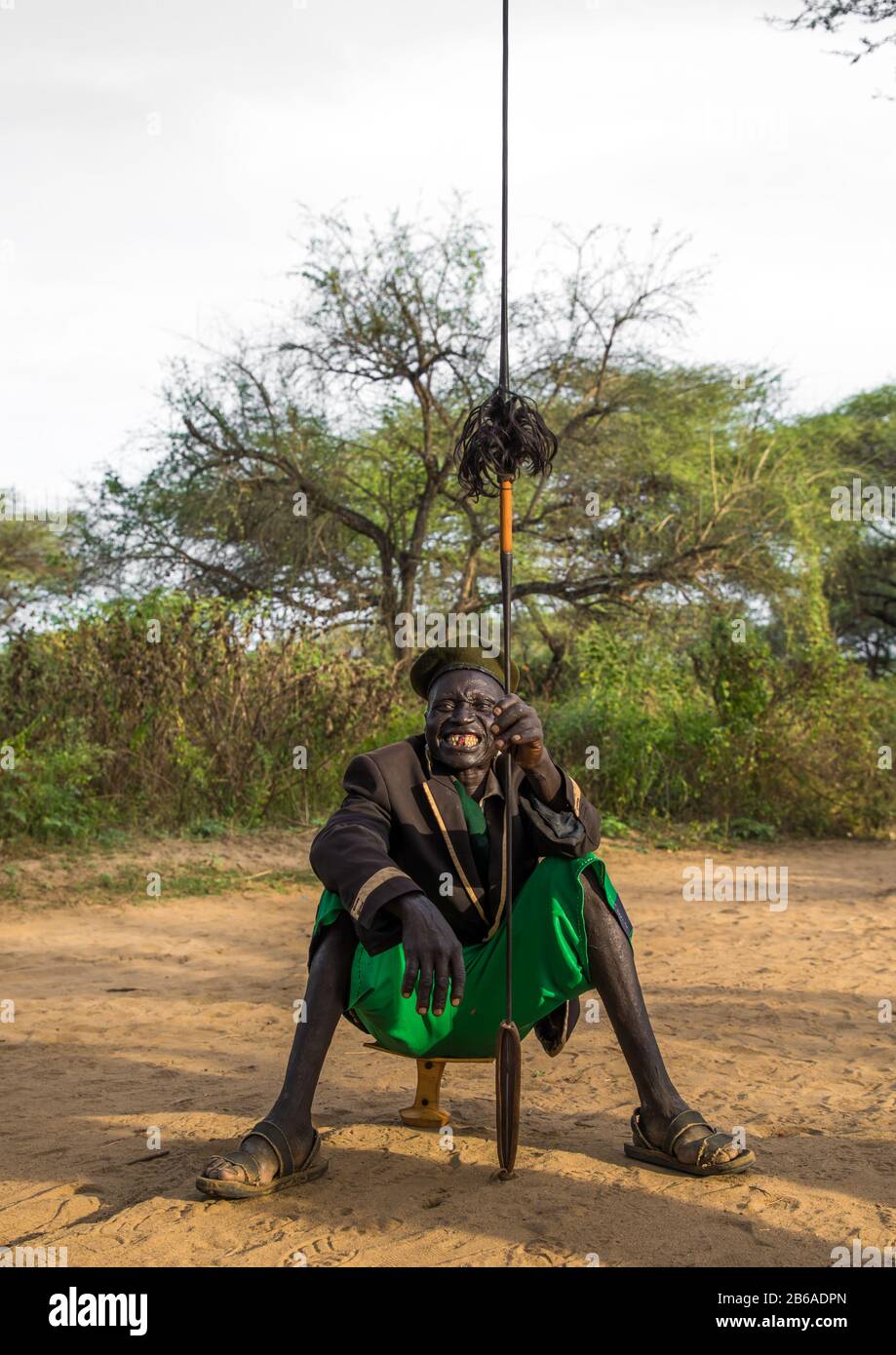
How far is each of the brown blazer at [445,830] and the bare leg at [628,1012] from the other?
0.65 ft

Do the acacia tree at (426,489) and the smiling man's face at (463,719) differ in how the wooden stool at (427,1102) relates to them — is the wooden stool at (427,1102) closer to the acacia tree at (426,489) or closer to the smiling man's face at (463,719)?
the smiling man's face at (463,719)

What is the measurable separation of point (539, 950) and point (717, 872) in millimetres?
6386

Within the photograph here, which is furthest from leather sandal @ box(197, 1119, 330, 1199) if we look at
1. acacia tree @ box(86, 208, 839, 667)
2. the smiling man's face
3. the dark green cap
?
acacia tree @ box(86, 208, 839, 667)

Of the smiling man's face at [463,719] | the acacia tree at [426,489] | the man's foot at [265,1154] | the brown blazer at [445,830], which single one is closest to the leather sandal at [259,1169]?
the man's foot at [265,1154]

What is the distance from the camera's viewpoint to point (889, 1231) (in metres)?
3.03

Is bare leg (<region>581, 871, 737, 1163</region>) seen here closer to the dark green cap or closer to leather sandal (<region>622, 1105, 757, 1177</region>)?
leather sandal (<region>622, 1105, 757, 1177</region>)

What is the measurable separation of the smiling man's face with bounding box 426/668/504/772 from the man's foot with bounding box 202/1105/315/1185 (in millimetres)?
1083

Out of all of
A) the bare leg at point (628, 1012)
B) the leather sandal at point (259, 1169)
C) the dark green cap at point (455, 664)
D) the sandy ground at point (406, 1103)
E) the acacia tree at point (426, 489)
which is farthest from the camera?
the acacia tree at point (426, 489)

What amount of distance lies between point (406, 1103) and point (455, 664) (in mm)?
1516

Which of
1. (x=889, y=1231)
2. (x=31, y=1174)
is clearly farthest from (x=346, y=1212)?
(x=889, y=1231)

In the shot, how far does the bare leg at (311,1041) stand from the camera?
130 inches

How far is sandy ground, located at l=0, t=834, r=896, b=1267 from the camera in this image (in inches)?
118

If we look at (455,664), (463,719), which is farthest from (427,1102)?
(455,664)
